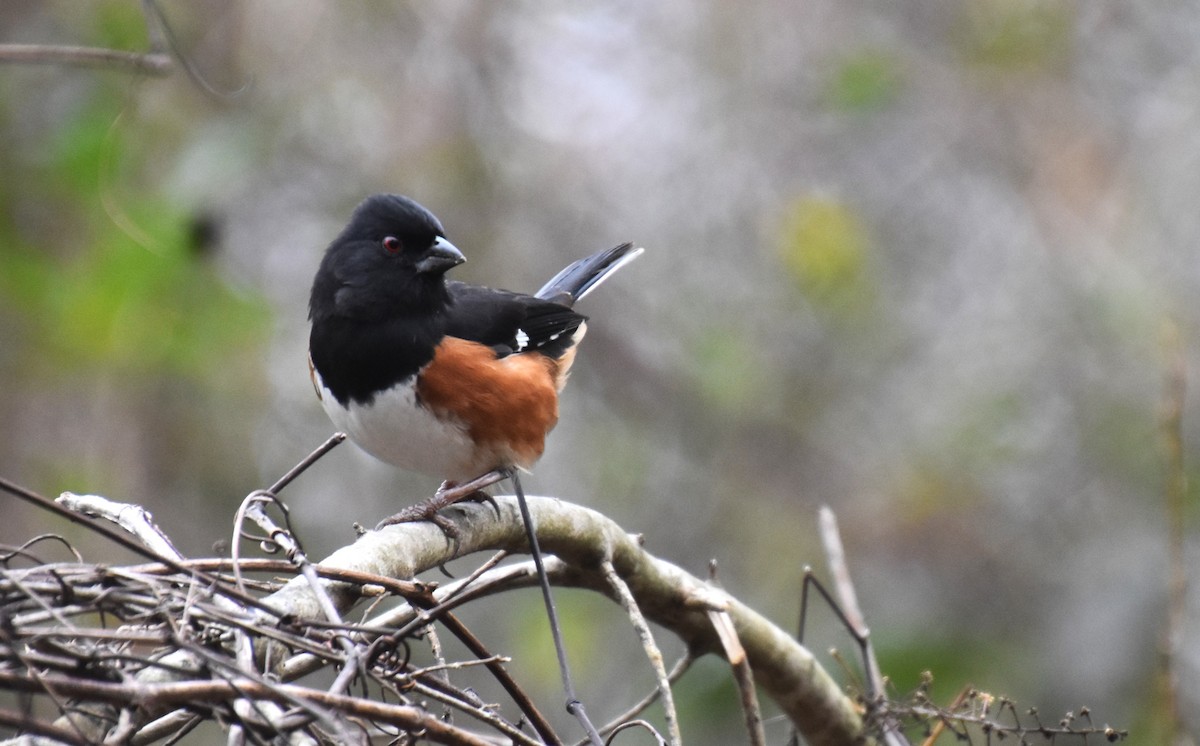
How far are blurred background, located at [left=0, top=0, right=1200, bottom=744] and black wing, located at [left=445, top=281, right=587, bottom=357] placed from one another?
34.8 inches

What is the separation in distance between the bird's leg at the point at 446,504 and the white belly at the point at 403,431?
0.26 ft

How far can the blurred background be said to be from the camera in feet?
11.5

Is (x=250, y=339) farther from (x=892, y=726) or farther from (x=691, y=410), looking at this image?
(x=892, y=726)

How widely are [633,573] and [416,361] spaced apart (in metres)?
0.68

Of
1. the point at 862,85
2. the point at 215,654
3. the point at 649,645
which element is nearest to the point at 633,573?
the point at 649,645

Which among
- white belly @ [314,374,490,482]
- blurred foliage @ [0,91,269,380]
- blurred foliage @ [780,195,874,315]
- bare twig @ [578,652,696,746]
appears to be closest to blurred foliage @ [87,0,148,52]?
blurred foliage @ [0,91,269,380]

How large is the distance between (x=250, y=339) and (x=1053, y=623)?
2333mm

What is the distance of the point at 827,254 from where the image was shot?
183 inches

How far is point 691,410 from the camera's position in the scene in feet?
15.8

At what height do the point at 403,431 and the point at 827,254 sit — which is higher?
the point at 827,254

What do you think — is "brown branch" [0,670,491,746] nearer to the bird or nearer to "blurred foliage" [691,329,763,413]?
the bird

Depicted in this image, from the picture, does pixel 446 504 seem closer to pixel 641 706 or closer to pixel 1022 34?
pixel 641 706

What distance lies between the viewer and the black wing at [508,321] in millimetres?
2773

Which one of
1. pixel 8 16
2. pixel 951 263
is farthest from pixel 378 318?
pixel 951 263
